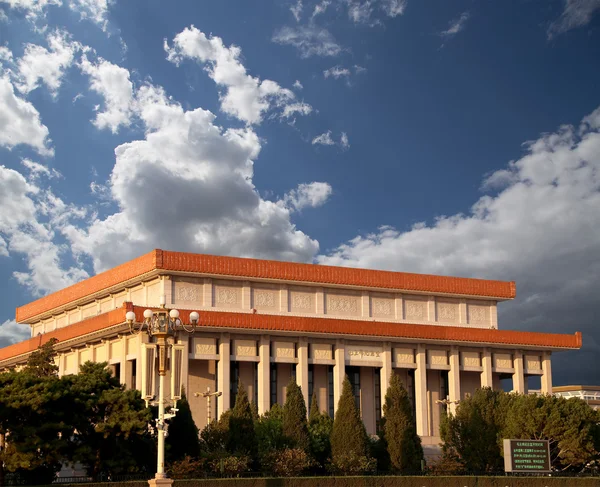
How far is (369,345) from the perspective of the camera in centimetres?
5828

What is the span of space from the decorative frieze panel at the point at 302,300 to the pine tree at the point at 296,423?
48.6 ft

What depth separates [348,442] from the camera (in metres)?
43.2

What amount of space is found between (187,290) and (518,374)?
23.9 m

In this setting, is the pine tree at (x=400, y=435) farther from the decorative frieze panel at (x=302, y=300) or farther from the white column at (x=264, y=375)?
the decorative frieze panel at (x=302, y=300)

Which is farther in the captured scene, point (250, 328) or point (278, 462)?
point (250, 328)

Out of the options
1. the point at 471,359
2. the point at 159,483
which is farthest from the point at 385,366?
the point at 159,483

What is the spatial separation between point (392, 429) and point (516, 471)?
682cm

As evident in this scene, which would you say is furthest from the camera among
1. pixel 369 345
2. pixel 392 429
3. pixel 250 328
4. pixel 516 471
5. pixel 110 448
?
pixel 369 345

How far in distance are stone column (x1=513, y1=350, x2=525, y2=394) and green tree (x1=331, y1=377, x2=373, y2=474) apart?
22.0 metres

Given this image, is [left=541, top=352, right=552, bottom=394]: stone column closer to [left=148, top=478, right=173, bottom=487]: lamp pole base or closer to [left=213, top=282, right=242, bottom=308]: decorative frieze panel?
[left=213, top=282, right=242, bottom=308]: decorative frieze panel

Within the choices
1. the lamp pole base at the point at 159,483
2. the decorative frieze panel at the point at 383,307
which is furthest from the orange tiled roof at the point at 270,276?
the lamp pole base at the point at 159,483

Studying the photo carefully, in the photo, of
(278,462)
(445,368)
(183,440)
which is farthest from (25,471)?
(445,368)

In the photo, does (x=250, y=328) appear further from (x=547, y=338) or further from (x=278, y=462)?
(x=547, y=338)

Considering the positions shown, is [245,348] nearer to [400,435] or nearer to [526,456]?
[400,435]
